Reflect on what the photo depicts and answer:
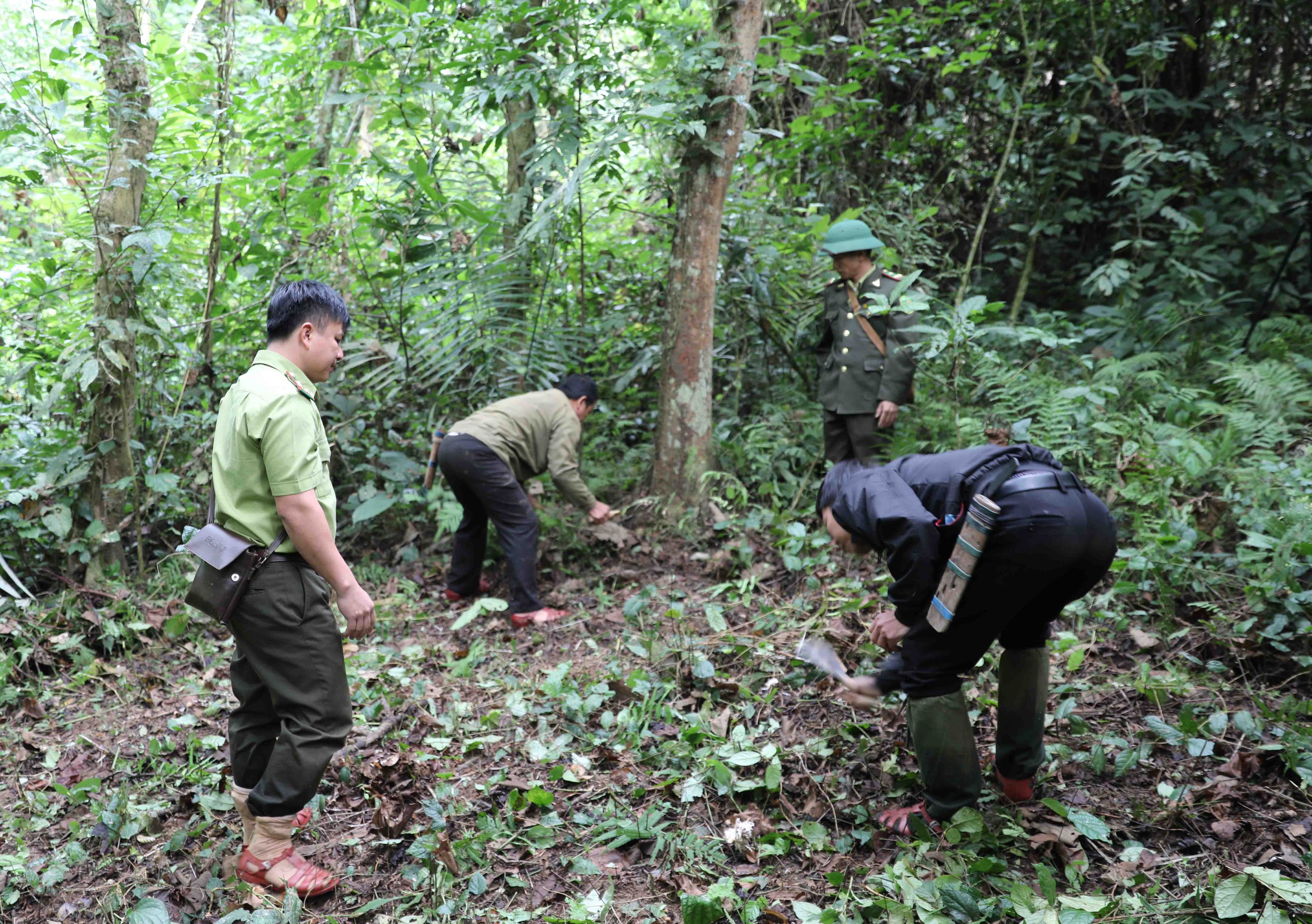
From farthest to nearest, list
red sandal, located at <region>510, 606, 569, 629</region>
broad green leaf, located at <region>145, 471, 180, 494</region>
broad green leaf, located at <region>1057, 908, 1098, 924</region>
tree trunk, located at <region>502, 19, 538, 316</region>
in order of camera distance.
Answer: tree trunk, located at <region>502, 19, 538, 316</region>
broad green leaf, located at <region>145, 471, 180, 494</region>
red sandal, located at <region>510, 606, 569, 629</region>
broad green leaf, located at <region>1057, 908, 1098, 924</region>

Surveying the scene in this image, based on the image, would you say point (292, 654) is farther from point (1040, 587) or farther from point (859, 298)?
point (859, 298)

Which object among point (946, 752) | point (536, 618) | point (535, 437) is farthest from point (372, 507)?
point (946, 752)

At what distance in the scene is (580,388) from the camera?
5926 mm

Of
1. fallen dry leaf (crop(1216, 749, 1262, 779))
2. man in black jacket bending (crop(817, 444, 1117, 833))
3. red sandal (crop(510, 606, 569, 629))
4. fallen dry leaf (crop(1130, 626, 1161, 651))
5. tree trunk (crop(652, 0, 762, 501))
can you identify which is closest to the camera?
man in black jacket bending (crop(817, 444, 1117, 833))

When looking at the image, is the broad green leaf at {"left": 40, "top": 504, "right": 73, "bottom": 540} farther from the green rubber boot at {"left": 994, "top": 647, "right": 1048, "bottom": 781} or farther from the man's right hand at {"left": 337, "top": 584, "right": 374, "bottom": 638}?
the green rubber boot at {"left": 994, "top": 647, "right": 1048, "bottom": 781}

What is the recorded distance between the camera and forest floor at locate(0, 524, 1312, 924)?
2.94m

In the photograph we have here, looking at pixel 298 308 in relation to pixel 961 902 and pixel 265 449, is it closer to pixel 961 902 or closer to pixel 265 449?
pixel 265 449

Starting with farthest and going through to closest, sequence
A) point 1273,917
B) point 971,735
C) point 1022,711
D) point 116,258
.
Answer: point 116,258 < point 1022,711 < point 971,735 < point 1273,917

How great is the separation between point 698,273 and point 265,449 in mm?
3838

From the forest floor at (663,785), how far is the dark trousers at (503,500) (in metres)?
0.43

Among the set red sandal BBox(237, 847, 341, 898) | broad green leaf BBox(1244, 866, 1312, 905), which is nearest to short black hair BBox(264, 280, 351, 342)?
red sandal BBox(237, 847, 341, 898)

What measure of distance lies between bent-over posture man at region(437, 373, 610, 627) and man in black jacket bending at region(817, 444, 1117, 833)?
2662 mm

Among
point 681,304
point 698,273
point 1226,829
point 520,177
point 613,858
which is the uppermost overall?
point 520,177

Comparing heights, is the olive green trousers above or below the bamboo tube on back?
below
